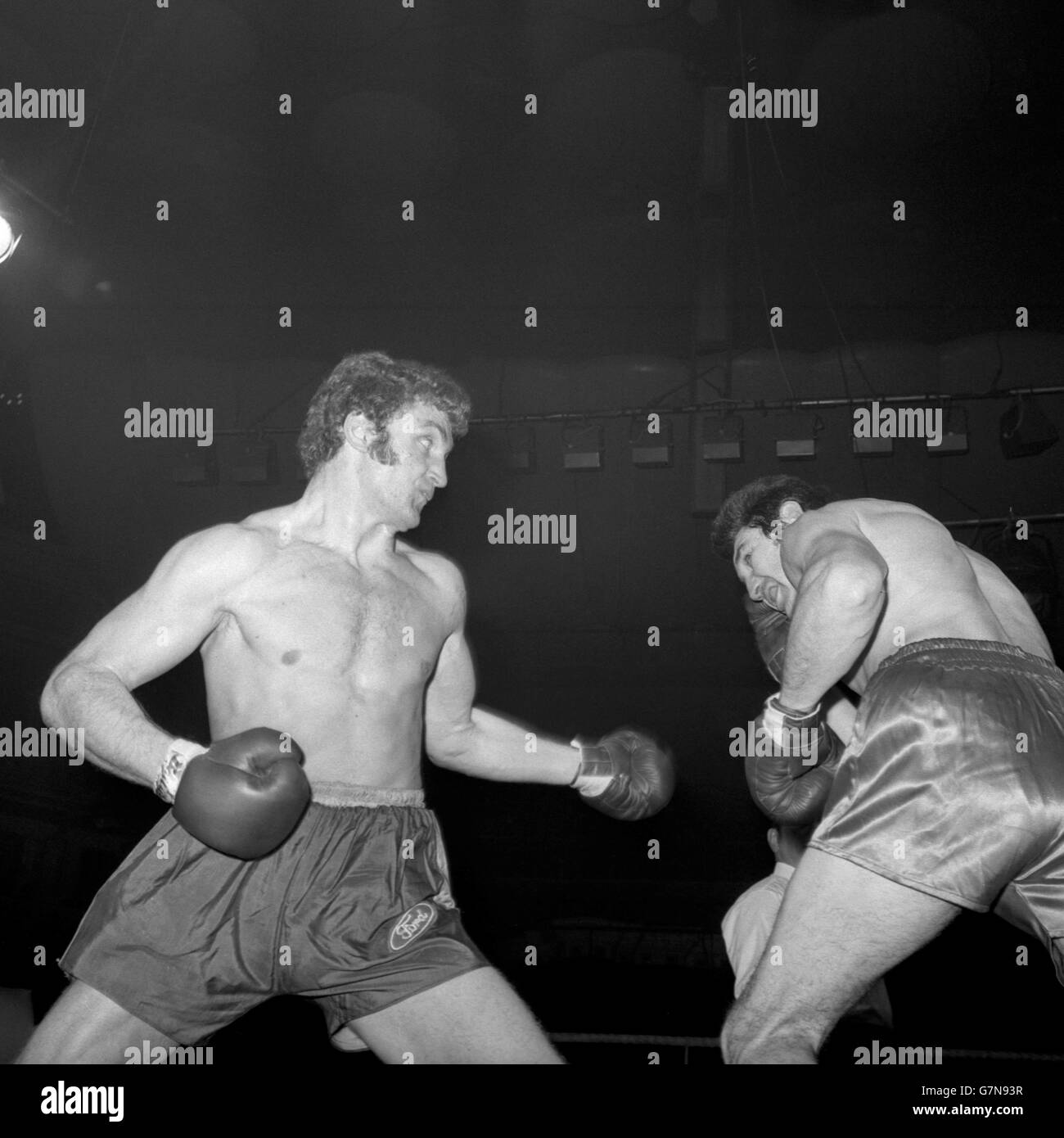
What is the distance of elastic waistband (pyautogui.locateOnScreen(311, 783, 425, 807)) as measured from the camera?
5.94 feet

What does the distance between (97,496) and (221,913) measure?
15.1 ft

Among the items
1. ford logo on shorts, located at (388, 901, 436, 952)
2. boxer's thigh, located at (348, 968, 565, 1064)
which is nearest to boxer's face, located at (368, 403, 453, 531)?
ford logo on shorts, located at (388, 901, 436, 952)

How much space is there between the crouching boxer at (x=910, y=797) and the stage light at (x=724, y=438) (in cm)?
314

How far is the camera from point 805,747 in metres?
2.14

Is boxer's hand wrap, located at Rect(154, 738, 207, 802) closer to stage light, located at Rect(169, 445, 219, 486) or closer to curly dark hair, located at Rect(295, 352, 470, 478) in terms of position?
curly dark hair, located at Rect(295, 352, 470, 478)

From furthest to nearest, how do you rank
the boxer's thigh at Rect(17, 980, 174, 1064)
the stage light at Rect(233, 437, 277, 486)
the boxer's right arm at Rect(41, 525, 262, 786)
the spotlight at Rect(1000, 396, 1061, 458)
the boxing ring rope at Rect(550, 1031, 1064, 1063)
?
the stage light at Rect(233, 437, 277, 486)
the spotlight at Rect(1000, 396, 1061, 458)
the boxing ring rope at Rect(550, 1031, 1064, 1063)
the boxer's right arm at Rect(41, 525, 262, 786)
the boxer's thigh at Rect(17, 980, 174, 1064)

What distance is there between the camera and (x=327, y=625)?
1.88 m

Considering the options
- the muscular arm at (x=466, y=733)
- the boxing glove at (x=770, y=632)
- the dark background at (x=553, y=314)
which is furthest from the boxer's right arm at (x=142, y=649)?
the dark background at (x=553, y=314)

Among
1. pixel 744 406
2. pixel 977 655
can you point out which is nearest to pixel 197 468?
pixel 744 406

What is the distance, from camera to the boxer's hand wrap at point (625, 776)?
2.25 m

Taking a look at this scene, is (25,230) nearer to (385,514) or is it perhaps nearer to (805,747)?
(385,514)

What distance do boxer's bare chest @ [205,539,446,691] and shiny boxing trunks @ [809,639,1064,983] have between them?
81cm

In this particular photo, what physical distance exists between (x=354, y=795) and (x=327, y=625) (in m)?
0.31

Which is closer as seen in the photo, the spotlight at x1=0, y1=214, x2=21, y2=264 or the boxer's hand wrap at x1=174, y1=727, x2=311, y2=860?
the boxer's hand wrap at x1=174, y1=727, x2=311, y2=860
